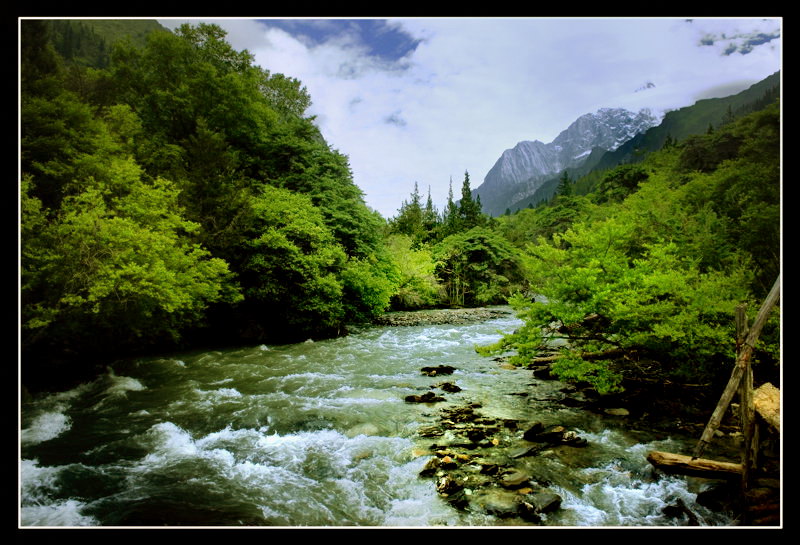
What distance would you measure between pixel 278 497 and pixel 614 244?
5719mm

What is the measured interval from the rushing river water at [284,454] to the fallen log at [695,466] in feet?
0.69

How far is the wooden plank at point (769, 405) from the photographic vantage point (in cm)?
313

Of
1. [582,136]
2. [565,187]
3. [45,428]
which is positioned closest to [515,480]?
[45,428]

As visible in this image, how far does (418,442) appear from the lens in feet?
15.1

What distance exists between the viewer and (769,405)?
10.8 feet

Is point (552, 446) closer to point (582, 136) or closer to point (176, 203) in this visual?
point (582, 136)

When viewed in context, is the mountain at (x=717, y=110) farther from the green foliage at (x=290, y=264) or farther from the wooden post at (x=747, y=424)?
the green foliage at (x=290, y=264)

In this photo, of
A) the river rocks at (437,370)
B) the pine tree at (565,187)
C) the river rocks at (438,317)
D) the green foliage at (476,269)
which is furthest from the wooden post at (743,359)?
the pine tree at (565,187)

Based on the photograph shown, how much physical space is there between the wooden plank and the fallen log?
18.3 inches

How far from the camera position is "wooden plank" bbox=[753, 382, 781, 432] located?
10.3ft

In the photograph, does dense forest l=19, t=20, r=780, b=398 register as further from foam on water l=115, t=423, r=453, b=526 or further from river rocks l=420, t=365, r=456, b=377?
river rocks l=420, t=365, r=456, b=377

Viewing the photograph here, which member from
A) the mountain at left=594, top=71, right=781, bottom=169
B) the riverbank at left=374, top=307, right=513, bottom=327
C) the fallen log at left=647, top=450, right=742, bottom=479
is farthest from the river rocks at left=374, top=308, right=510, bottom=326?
the fallen log at left=647, top=450, right=742, bottom=479
